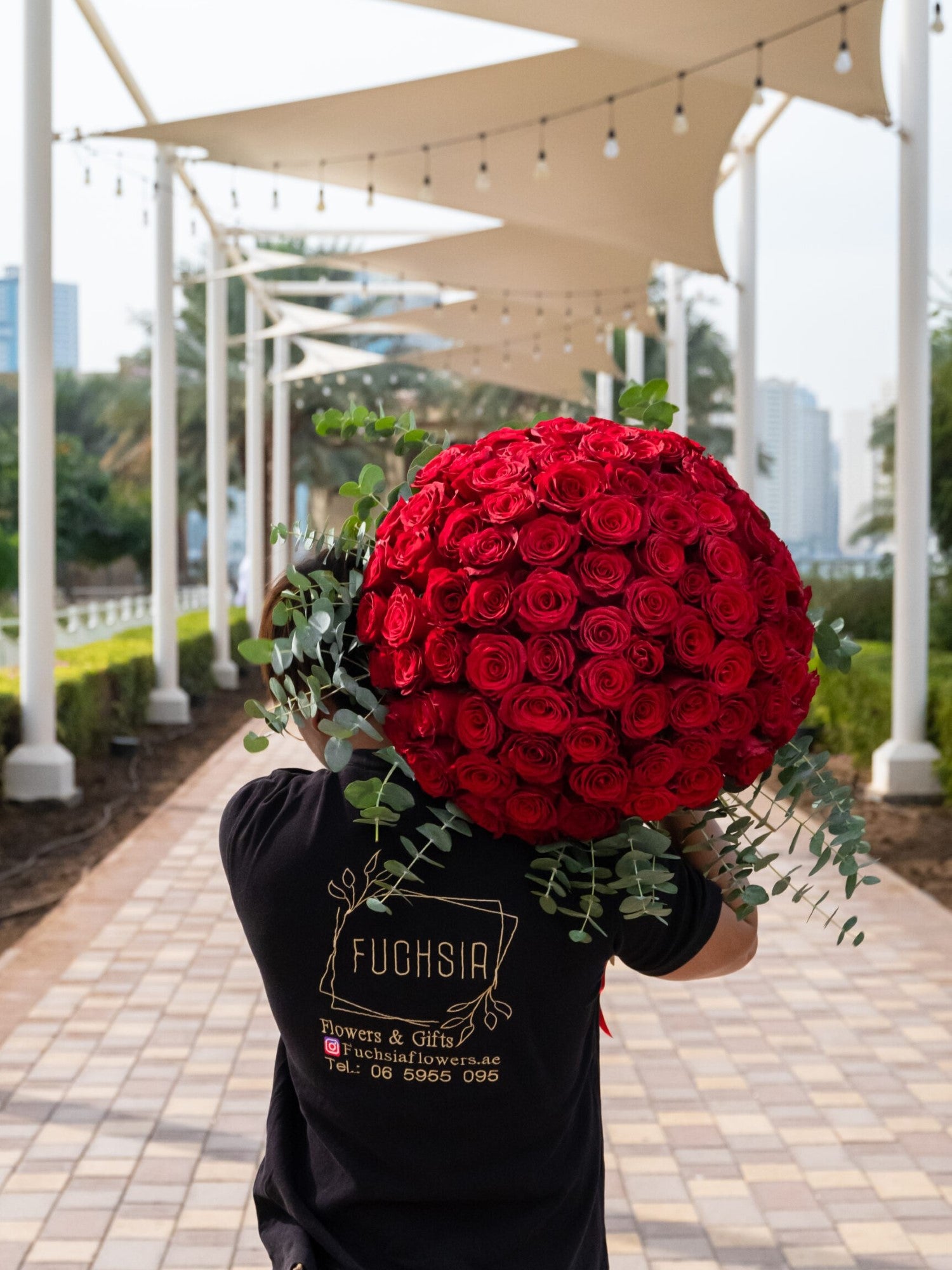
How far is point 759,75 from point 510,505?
232 inches

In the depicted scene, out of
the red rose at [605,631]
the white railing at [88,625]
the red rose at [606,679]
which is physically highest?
the red rose at [605,631]

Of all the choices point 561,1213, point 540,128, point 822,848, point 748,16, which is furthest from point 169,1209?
point 540,128

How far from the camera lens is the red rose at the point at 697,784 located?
4.04 feet

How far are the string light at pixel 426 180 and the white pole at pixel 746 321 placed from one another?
321cm

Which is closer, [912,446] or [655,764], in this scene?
[655,764]

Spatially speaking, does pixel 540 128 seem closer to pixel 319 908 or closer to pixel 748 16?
pixel 748 16

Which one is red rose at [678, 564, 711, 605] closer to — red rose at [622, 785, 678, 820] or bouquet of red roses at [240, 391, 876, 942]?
bouquet of red roses at [240, 391, 876, 942]

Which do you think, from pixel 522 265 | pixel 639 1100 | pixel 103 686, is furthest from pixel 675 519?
pixel 522 265

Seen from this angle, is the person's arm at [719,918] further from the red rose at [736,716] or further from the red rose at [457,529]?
the red rose at [457,529]

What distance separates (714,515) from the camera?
4.15 feet

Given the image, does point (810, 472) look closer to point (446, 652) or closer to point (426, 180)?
point (426, 180)

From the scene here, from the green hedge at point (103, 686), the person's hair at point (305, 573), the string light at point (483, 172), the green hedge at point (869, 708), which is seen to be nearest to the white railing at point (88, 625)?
the green hedge at point (103, 686)

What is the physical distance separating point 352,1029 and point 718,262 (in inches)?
348

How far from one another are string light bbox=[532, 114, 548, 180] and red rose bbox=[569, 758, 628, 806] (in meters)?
6.78
